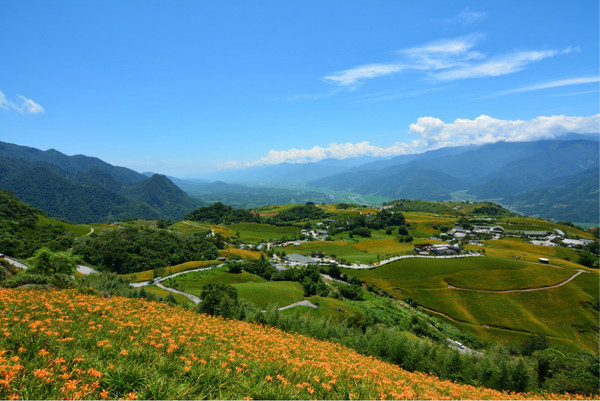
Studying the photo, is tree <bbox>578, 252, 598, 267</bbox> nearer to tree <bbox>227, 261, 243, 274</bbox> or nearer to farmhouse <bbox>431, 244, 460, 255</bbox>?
farmhouse <bbox>431, 244, 460, 255</bbox>

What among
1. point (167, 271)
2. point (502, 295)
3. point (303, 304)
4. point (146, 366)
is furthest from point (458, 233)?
point (146, 366)

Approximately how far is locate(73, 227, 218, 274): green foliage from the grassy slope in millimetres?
84553

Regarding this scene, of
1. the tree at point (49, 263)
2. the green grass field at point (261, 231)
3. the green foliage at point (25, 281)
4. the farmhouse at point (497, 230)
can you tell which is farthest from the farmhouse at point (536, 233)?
the tree at point (49, 263)

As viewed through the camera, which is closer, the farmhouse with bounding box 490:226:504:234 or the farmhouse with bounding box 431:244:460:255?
the farmhouse with bounding box 431:244:460:255

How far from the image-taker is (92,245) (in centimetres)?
8700

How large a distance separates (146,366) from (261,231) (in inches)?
6384

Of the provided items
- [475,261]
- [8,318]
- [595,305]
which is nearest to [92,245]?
[8,318]

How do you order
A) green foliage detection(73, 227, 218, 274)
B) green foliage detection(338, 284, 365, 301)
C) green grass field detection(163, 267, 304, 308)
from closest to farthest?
green grass field detection(163, 267, 304, 308), green foliage detection(338, 284, 365, 301), green foliage detection(73, 227, 218, 274)

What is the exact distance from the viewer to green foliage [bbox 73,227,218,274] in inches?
3201

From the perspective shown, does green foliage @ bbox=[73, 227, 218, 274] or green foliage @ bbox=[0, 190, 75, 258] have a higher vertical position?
green foliage @ bbox=[0, 190, 75, 258]

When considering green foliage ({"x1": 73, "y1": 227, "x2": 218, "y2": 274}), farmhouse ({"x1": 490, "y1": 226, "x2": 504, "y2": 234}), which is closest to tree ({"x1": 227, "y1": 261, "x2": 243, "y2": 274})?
green foliage ({"x1": 73, "y1": 227, "x2": 218, "y2": 274})

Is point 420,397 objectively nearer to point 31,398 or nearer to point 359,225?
point 31,398

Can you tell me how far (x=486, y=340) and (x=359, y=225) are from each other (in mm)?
113070

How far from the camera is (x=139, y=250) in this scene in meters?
90.2
